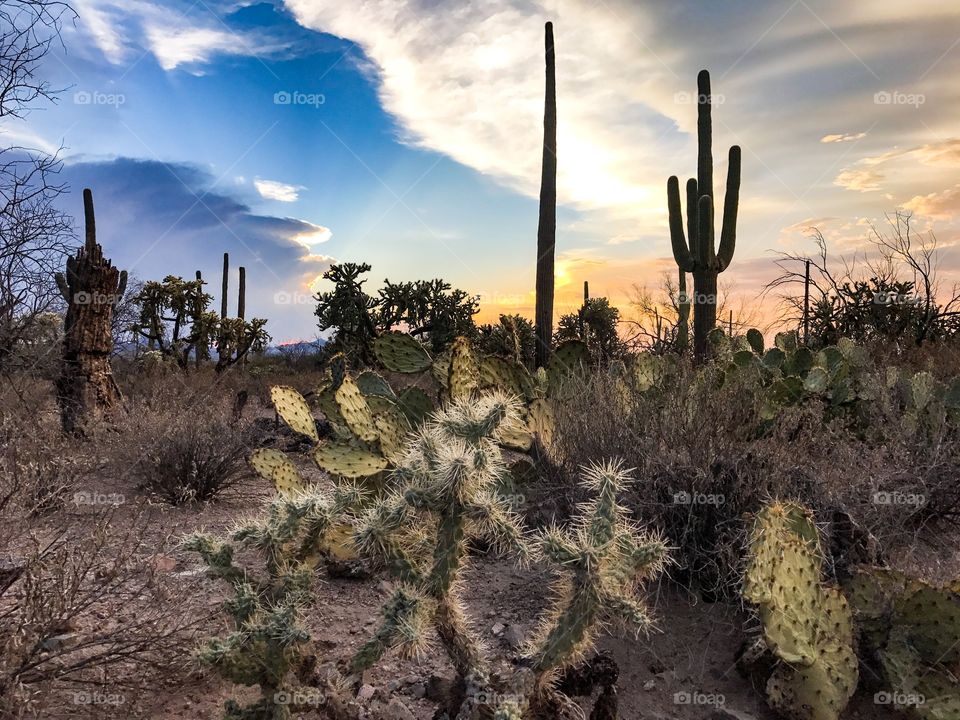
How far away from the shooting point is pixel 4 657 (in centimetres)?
273

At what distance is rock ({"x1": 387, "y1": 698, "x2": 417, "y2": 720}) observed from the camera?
3.03 meters

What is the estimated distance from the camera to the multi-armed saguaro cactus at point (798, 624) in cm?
304

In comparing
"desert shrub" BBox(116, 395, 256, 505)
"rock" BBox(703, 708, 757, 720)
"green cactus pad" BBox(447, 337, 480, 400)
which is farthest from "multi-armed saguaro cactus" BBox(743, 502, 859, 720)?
"desert shrub" BBox(116, 395, 256, 505)

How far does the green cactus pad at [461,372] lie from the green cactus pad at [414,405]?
0.34 meters

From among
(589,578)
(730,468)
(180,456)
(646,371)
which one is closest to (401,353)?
(646,371)

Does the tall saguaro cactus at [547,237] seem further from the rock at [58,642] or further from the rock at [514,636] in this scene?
the rock at [58,642]

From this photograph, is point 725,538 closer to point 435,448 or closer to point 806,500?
point 806,500

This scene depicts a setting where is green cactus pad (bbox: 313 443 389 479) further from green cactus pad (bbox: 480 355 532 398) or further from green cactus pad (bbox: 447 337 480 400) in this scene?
green cactus pad (bbox: 480 355 532 398)

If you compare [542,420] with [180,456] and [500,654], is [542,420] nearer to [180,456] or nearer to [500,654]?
[500,654]

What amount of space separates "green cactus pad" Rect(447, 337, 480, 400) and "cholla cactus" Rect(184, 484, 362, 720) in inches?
84.0

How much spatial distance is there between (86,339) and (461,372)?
21.6 feet

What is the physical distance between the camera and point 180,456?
257 inches

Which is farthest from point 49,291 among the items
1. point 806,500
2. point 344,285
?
point 806,500

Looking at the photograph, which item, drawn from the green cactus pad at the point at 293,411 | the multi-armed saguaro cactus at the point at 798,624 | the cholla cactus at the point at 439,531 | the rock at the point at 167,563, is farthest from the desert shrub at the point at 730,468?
the rock at the point at 167,563
